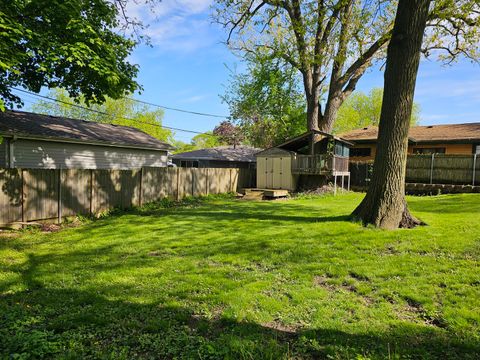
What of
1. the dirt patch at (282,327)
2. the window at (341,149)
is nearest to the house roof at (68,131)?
the window at (341,149)

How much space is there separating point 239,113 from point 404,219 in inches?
1017

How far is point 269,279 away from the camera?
484cm

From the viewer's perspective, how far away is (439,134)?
2280 cm

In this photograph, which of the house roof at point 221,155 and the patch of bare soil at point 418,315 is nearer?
the patch of bare soil at point 418,315

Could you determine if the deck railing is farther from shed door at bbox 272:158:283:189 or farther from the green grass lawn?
the green grass lawn

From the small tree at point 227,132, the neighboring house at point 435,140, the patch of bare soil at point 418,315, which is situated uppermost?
the small tree at point 227,132

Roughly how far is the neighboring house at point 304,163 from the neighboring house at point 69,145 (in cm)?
607

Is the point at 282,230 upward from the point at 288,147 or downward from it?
downward

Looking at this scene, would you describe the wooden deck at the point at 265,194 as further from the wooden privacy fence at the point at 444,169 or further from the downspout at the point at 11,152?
the downspout at the point at 11,152

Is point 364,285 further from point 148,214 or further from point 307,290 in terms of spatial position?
point 148,214

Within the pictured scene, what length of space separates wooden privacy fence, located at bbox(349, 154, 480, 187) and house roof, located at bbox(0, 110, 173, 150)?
14.3m

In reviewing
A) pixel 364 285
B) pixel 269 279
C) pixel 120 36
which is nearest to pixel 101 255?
pixel 269 279

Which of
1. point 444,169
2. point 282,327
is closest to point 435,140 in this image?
point 444,169

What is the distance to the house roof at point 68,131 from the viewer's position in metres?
12.2
